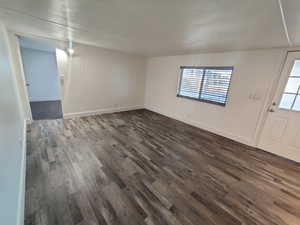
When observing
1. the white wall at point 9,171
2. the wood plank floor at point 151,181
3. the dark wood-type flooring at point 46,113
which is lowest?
the wood plank floor at point 151,181

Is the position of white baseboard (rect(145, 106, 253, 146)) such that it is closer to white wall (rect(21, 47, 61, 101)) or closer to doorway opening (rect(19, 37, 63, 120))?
doorway opening (rect(19, 37, 63, 120))

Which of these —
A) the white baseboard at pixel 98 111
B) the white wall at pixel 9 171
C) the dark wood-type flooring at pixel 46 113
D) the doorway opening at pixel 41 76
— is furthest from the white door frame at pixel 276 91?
the doorway opening at pixel 41 76

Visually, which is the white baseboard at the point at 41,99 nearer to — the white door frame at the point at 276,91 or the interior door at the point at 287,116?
the white door frame at the point at 276,91

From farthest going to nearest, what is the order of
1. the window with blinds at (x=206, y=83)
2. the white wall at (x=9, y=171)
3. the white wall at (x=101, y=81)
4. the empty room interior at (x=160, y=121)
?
the white wall at (x=101, y=81), the window with blinds at (x=206, y=83), the empty room interior at (x=160, y=121), the white wall at (x=9, y=171)

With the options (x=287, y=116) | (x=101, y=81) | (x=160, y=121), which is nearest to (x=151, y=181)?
(x=160, y=121)

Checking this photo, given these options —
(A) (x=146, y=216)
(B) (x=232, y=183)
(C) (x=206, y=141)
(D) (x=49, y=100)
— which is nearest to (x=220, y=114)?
(C) (x=206, y=141)

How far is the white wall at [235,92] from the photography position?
2.89 m

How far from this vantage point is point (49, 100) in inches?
235

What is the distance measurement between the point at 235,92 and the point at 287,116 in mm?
1092

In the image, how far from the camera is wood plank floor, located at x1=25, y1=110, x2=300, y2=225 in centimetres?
145

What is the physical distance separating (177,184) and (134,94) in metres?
4.26

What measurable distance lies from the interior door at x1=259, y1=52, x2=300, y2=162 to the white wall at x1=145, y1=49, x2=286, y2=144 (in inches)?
6.5

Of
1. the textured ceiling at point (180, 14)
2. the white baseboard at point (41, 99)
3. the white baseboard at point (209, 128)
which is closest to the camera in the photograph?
the textured ceiling at point (180, 14)

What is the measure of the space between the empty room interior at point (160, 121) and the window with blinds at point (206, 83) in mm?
31
